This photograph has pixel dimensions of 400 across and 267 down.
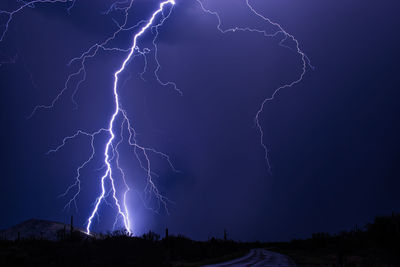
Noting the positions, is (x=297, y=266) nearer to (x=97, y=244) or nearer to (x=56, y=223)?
(x=97, y=244)

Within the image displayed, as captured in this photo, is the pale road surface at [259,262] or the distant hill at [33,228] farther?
the distant hill at [33,228]

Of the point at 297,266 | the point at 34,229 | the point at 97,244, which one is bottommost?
the point at 297,266

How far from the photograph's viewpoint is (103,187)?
26.2 m

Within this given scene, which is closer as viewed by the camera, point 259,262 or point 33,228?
point 259,262

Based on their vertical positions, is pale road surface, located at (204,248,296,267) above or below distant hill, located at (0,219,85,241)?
below

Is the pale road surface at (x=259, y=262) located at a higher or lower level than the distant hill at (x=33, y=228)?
lower

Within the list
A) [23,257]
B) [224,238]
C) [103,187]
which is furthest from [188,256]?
[224,238]

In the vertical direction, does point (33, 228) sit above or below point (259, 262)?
above

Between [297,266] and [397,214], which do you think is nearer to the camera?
[397,214]

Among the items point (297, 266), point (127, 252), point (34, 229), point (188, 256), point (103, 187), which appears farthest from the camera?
point (34, 229)

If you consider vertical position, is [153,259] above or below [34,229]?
below

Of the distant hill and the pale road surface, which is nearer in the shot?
the pale road surface

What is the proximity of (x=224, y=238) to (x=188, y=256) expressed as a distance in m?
19.6

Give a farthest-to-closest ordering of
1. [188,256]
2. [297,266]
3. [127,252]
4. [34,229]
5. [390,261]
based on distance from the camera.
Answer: [34,229] < [188,256] < [297,266] < [127,252] < [390,261]
